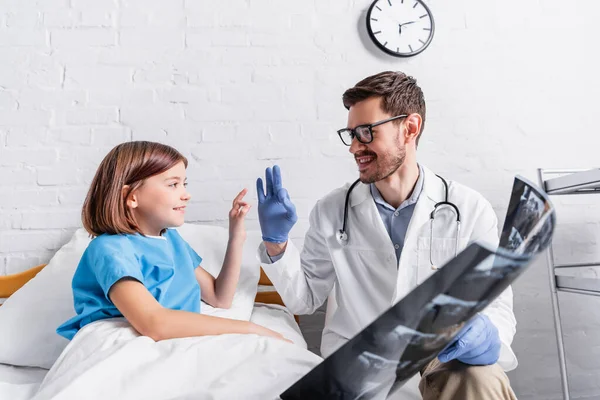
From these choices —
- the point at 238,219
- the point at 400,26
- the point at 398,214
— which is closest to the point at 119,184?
the point at 238,219

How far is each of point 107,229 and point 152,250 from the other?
0.11m

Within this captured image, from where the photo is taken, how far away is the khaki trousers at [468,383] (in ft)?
3.16

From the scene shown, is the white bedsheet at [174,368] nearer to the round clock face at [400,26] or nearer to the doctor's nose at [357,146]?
the doctor's nose at [357,146]

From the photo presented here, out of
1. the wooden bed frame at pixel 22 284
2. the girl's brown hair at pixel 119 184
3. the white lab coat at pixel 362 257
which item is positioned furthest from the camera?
the wooden bed frame at pixel 22 284

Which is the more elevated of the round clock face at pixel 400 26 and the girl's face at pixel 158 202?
the round clock face at pixel 400 26

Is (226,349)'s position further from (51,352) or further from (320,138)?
(320,138)

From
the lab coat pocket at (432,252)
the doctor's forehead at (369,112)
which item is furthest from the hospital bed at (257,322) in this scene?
the doctor's forehead at (369,112)

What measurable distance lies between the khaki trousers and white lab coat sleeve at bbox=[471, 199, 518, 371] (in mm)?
61

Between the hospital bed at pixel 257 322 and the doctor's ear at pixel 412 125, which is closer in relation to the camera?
the hospital bed at pixel 257 322

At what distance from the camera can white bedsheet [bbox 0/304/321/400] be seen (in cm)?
74

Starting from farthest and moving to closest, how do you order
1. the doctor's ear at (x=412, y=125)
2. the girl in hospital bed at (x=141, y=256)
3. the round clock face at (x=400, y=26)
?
the round clock face at (x=400, y=26) < the doctor's ear at (x=412, y=125) < the girl in hospital bed at (x=141, y=256)

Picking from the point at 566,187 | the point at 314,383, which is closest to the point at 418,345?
the point at 314,383

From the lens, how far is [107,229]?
45.5 inches

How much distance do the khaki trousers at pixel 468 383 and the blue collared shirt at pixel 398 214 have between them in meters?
0.38
